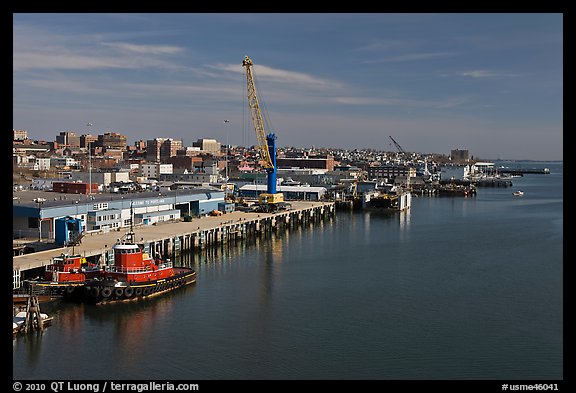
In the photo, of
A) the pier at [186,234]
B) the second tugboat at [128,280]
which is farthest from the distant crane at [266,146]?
the second tugboat at [128,280]

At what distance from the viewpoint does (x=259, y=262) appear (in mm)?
18047

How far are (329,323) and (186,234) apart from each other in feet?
29.7

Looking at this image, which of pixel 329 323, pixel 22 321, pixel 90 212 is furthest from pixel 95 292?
pixel 90 212

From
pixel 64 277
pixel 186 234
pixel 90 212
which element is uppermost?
pixel 90 212

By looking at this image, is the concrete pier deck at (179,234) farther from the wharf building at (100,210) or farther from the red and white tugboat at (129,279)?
the red and white tugboat at (129,279)

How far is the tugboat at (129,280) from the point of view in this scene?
12484mm

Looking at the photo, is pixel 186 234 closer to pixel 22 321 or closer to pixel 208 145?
pixel 22 321

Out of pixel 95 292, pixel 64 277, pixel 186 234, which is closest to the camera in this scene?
pixel 95 292

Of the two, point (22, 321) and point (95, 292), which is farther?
point (95, 292)

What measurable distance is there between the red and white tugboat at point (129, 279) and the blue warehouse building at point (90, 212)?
388 centimetres

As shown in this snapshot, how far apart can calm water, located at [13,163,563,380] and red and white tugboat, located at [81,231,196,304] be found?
336 millimetres

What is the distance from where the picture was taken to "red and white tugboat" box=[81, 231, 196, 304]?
1248cm

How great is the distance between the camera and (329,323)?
11.3 m
